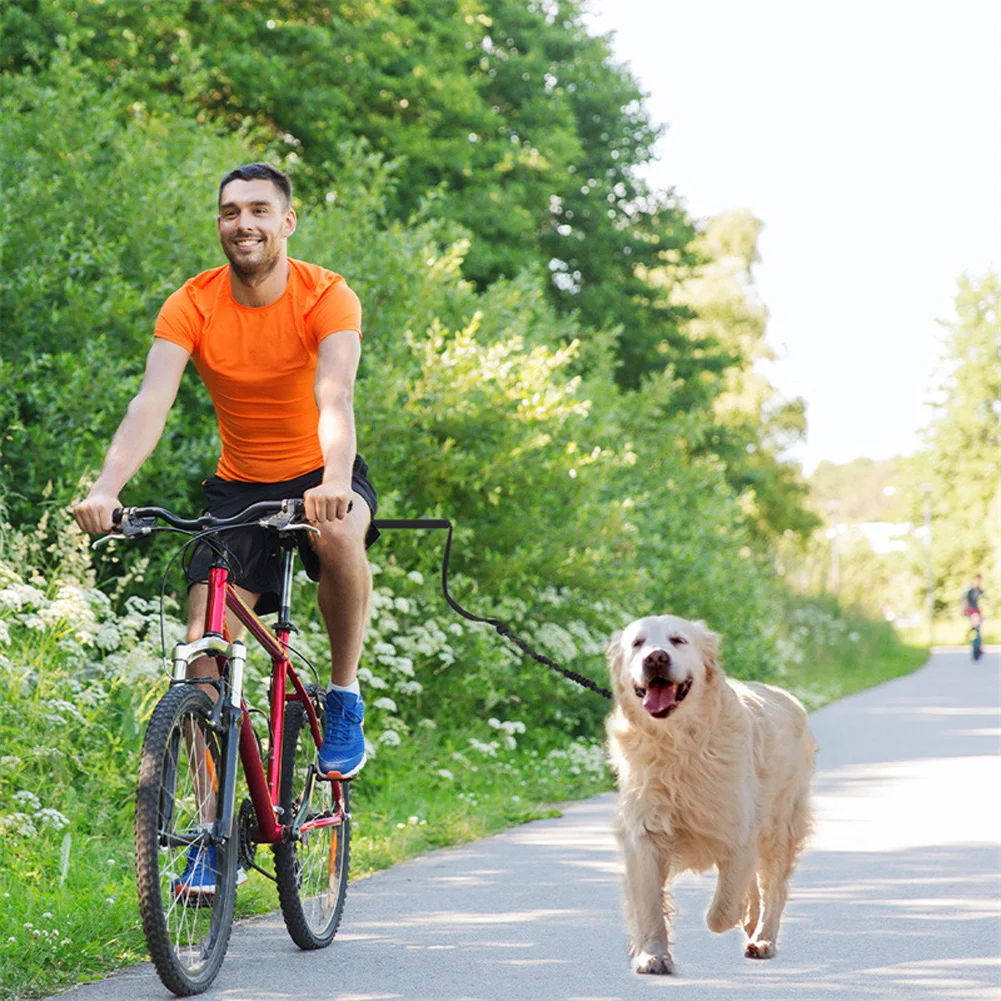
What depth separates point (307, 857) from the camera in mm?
5363

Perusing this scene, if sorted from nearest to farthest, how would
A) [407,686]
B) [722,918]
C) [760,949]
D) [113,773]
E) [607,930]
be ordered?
1. [722,918]
2. [760,949]
3. [607,930]
4. [113,773]
5. [407,686]

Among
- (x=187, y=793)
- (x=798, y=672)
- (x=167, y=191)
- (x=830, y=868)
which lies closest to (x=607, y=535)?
(x=167, y=191)

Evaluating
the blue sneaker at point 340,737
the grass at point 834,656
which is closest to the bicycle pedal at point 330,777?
the blue sneaker at point 340,737

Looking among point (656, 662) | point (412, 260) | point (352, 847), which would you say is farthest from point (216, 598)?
point (412, 260)

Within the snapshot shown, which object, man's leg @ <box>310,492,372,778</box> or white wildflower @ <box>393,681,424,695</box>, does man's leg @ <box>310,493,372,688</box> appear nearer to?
man's leg @ <box>310,492,372,778</box>

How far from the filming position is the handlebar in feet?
14.4

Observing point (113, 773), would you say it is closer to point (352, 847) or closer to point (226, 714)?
point (352, 847)

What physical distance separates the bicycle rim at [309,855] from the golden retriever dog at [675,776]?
104cm

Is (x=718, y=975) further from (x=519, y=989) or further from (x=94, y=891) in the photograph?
(x=94, y=891)

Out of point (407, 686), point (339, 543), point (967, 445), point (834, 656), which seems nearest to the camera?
point (339, 543)

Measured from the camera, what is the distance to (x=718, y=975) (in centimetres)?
502

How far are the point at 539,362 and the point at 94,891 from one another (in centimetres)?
638

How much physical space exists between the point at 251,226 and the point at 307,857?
207cm

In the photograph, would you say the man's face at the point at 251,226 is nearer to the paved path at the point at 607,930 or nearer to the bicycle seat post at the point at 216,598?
the bicycle seat post at the point at 216,598
